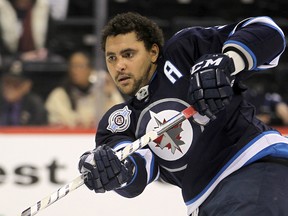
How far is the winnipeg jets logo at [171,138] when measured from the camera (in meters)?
2.37

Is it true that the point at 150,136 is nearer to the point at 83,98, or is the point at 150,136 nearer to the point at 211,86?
the point at 211,86

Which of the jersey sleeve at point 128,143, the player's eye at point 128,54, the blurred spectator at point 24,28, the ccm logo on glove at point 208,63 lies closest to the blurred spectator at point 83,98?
the blurred spectator at point 24,28

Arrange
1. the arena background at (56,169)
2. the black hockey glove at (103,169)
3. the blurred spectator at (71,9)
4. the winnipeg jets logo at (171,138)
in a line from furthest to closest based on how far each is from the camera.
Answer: the blurred spectator at (71,9)
the arena background at (56,169)
the winnipeg jets logo at (171,138)
the black hockey glove at (103,169)

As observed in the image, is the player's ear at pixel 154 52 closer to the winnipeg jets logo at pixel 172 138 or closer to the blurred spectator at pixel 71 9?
the winnipeg jets logo at pixel 172 138

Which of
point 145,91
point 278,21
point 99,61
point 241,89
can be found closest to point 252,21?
point 241,89

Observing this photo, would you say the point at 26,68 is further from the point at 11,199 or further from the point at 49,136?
the point at 11,199

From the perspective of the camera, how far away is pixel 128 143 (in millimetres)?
2451

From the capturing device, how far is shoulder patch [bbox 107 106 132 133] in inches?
98.0

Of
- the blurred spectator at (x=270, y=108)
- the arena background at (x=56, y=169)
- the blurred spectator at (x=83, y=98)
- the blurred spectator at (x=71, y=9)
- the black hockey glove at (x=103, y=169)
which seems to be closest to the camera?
the black hockey glove at (x=103, y=169)

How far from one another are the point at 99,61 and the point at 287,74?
1276 millimetres

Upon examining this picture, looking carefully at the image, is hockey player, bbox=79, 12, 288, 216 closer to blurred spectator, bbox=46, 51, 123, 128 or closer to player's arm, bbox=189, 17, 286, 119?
player's arm, bbox=189, 17, 286, 119

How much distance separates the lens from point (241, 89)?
7.88 ft

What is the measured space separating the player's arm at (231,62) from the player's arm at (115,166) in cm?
32

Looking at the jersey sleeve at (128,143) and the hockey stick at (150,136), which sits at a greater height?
the hockey stick at (150,136)
